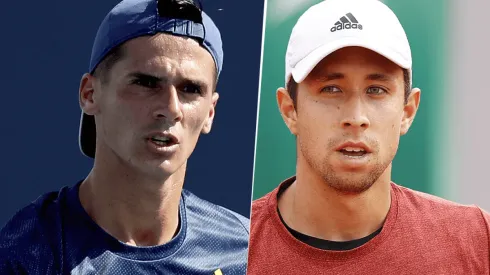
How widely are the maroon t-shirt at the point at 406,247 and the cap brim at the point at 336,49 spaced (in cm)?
44

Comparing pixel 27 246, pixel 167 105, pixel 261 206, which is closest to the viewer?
pixel 27 246

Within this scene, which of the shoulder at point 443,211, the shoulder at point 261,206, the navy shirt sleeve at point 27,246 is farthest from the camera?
the shoulder at point 261,206

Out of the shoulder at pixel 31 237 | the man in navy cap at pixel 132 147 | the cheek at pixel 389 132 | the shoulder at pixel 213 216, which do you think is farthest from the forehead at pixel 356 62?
the shoulder at pixel 31 237

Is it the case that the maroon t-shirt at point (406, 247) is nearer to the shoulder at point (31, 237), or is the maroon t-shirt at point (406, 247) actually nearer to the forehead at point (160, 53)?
the forehead at point (160, 53)

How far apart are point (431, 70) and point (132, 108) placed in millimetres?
1037

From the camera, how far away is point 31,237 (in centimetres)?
213

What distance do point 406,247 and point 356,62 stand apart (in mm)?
640

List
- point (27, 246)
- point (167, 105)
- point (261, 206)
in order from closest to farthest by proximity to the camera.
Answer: point (27, 246)
point (167, 105)
point (261, 206)

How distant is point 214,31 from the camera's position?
2.30 m

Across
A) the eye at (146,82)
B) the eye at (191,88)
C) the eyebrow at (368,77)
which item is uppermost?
the eyebrow at (368,77)

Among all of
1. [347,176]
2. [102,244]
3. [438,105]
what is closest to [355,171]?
[347,176]

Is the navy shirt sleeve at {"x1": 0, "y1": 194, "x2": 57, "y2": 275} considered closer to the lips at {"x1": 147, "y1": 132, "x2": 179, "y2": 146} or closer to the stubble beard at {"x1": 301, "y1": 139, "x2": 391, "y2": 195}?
the lips at {"x1": 147, "y1": 132, "x2": 179, "y2": 146}

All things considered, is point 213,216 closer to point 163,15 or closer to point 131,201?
point 131,201

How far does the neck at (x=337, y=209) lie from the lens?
2.25 metres
